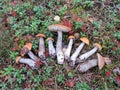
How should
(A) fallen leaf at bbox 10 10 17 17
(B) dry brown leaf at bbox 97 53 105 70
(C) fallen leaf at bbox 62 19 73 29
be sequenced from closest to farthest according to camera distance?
(B) dry brown leaf at bbox 97 53 105 70 < (C) fallen leaf at bbox 62 19 73 29 < (A) fallen leaf at bbox 10 10 17 17

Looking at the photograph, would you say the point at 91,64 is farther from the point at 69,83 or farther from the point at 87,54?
the point at 69,83

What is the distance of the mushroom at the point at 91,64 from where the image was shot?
16.6ft

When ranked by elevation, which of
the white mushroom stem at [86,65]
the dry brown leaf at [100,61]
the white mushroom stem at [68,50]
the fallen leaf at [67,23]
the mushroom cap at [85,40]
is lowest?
the white mushroom stem at [86,65]

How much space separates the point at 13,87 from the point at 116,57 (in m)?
2.24

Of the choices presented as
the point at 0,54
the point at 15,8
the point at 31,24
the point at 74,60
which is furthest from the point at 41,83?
the point at 15,8

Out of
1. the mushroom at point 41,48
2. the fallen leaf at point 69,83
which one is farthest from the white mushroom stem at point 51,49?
the fallen leaf at point 69,83

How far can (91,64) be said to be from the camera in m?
5.11

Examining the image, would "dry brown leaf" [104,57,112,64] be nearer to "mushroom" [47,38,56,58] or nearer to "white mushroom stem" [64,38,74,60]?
"white mushroom stem" [64,38,74,60]

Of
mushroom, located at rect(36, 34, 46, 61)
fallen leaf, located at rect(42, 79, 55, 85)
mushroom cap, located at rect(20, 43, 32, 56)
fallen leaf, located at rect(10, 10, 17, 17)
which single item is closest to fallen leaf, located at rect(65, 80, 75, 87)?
fallen leaf, located at rect(42, 79, 55, 85)

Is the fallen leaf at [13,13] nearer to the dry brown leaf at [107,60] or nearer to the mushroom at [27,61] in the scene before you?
the mushroom at [27,61]

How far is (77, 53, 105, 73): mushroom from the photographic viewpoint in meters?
5.06

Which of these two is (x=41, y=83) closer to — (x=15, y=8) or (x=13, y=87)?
(x=13, y=87)

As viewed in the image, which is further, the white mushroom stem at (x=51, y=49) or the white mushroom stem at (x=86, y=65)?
the white mushroom stem at (x=51, y=49)

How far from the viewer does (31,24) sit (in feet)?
19.0
